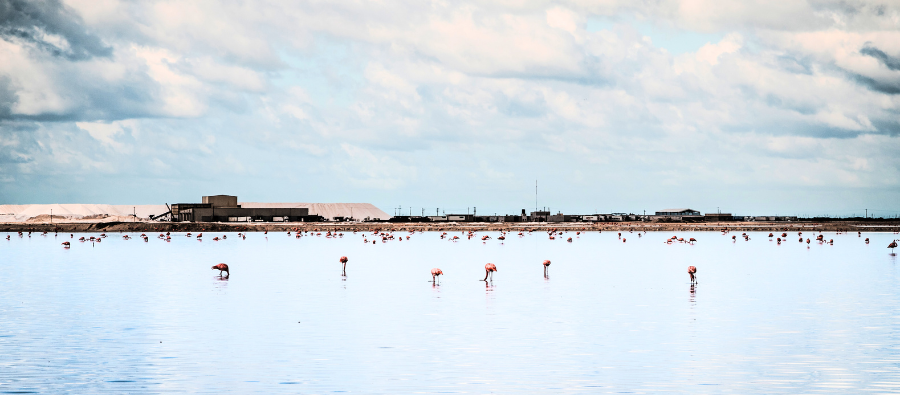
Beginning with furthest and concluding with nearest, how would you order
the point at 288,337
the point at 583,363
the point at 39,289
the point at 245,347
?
the point at 39,289 → the point at 288,337 → the point at 245,347 → the point at 583,363

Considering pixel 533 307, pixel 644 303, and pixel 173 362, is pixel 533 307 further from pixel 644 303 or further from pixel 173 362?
pixel 173 362

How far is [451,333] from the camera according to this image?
884 inches

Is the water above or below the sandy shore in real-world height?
below

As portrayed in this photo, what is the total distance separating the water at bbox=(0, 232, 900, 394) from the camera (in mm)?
16250

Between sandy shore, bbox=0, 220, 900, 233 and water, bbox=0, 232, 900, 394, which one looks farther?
sandy shore, bbox=0, 220, 900, 233

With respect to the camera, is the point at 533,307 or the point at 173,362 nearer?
the point at 173,362

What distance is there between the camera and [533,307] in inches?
1120

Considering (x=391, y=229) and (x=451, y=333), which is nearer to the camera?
(x=451, y=333)

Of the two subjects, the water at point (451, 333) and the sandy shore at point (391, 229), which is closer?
the water at point (451, 333)

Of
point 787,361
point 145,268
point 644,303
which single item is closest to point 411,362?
point 787,361

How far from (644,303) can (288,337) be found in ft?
46.7

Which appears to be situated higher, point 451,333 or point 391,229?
point 391,229

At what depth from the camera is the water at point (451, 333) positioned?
640 inches

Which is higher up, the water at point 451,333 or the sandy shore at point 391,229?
the sandy shore at point 391,229
